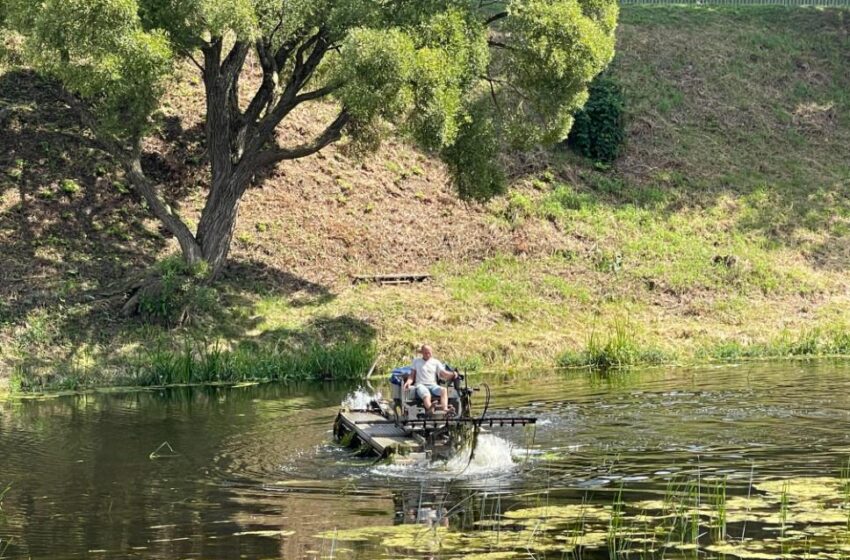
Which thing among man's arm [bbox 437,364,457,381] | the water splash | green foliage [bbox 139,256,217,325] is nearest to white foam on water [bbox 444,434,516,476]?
man's arm [bbox 437,364,457,381]

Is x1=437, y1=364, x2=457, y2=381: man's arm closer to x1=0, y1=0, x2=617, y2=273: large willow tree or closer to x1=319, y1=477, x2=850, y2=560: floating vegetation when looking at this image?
x1=319, y1=477, x2=850, y2=560: floating vegetation

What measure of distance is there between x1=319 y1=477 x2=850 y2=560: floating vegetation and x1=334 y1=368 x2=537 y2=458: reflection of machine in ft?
12.5

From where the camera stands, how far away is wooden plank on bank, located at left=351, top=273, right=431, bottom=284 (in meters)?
38.8

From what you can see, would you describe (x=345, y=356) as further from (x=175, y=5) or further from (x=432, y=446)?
(x=432, y=446)

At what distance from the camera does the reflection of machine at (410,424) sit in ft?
68.8

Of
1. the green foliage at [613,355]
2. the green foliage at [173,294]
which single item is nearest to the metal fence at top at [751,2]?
the green foliage at [613,355]

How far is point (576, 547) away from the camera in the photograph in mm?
14617

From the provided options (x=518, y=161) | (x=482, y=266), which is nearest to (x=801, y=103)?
(x=518, y=161)

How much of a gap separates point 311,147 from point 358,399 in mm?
9573

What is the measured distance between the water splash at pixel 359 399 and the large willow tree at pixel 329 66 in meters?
6.29

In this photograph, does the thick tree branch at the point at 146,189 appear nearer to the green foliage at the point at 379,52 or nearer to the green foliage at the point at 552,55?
the green foliage at the point at 379,52

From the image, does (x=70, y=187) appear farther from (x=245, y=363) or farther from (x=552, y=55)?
(x=552, y=55)

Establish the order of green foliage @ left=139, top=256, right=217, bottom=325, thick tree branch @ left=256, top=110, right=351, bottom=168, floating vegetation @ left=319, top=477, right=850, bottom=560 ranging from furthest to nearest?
thick tree branch @ left=256, top=110, right=351, bottom=168 < green foliage @ left=139, top=256, right=217, bottom=325 < floating vegetation @ left=319, top=477, right=850, bottom=560

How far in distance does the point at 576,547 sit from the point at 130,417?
14306 mm
